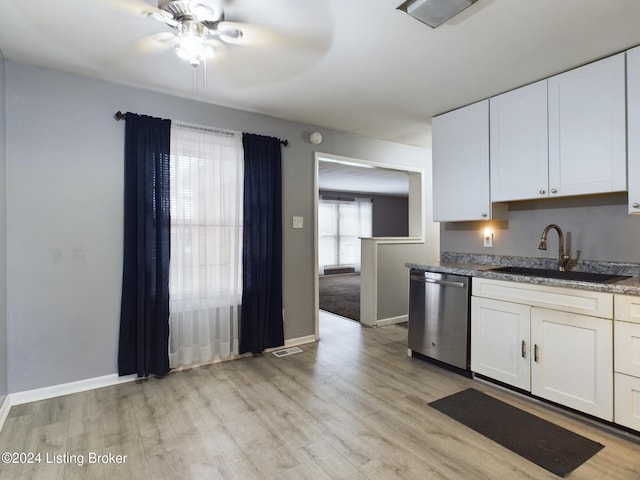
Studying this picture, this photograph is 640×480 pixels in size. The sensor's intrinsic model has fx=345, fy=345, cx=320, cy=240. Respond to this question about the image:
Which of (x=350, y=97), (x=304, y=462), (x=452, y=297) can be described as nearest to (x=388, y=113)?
(x=350, y=97)

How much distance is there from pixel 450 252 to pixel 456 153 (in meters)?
1.03

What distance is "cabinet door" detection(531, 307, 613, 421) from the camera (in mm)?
2074

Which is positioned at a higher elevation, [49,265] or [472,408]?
[49,265]

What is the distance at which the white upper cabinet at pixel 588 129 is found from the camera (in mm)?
2262

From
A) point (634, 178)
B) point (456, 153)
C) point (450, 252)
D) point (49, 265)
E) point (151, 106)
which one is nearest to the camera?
point (634, 178)

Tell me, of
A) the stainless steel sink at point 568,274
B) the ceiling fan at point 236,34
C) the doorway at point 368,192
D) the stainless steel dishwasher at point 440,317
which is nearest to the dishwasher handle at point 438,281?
the stainless steel dishwasher at point 440,317

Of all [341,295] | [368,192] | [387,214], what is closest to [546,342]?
[341,295]

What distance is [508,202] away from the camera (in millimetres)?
3023

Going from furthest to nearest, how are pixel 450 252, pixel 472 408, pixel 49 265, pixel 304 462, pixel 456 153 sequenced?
pixel 450 252 → pixel 456 153 → pixel 49 265 → pixel 472 408 → pixel 304 462

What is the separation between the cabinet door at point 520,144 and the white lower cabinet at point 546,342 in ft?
2.63

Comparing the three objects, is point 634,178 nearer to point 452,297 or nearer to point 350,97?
point 452,297

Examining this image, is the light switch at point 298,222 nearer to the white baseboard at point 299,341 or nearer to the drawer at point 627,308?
the white baseboard at point 299,341

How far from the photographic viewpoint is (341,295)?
260 inches

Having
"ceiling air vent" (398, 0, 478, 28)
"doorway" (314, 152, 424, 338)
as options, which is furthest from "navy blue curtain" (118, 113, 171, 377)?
"ceiling air vent" (398, 0, 478, 28)
